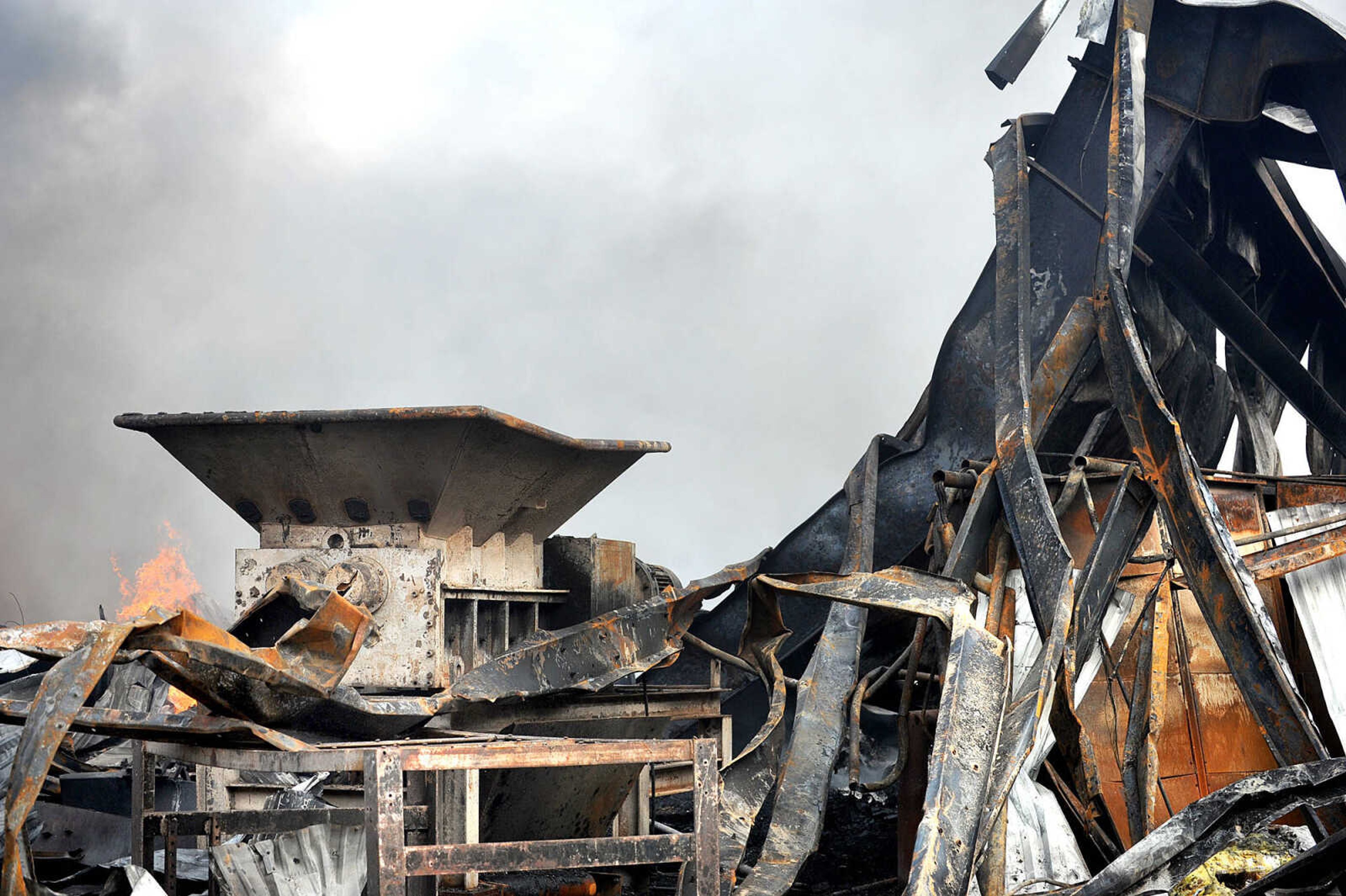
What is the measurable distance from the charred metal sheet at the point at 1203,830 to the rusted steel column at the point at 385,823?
68.8 inches

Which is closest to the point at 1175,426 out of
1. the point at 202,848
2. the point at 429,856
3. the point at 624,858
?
→ the point at 624,858

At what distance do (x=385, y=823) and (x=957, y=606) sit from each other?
185 cm

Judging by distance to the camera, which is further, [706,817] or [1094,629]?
[1094,629]

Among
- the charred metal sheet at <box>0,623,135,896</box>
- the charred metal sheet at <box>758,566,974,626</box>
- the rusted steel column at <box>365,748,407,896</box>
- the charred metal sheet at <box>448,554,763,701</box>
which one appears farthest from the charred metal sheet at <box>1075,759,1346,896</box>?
the charred metal sheet at <box>0,623,135,896</box>

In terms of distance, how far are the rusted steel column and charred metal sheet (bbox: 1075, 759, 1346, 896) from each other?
1748mm

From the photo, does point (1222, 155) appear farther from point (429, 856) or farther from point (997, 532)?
point (429, 856)

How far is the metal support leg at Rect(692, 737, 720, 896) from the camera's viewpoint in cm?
306

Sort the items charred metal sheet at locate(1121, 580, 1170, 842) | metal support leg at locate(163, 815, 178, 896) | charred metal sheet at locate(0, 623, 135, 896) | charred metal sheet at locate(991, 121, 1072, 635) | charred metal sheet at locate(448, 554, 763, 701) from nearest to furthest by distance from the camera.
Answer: charred metal sheet at locate(0, 623, 135, 896) → metal support leg at locate(163, 815, 178, 896) → charred metal sheet at locate(448, 554, 763, 701) → charred metal sheet at locate(991, 121, 1072, 635) → charred metal sheet at locate(1121, 580, 1170, 842)

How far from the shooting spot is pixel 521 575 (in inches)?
205

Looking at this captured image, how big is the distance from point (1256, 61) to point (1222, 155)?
881 millimetres

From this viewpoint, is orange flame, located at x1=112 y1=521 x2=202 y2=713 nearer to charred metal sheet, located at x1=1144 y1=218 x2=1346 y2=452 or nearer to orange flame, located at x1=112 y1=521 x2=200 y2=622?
orange flame, located at x1=112 y1=521 x2=200 y2=622

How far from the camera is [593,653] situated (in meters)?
4.34

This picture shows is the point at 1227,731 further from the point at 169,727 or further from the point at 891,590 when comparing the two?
the point at 169,727

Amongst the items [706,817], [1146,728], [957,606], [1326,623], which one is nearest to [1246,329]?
[1326,623]
